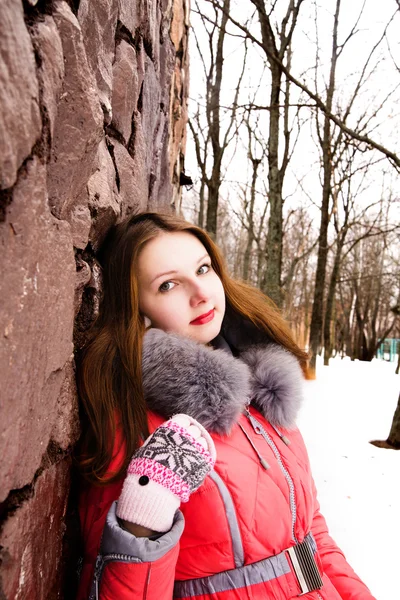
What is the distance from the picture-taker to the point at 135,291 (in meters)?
1.36

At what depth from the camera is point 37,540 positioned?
90cm

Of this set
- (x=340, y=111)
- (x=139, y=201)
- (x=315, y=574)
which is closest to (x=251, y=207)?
(x=340, y=111)

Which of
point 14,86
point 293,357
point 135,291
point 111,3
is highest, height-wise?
point 111,3

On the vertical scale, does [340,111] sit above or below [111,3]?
above

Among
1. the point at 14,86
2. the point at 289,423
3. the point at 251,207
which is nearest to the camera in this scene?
the point at 14,86

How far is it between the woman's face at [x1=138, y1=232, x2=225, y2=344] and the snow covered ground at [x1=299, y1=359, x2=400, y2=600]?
734mm

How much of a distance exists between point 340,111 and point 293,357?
9533 millimetres

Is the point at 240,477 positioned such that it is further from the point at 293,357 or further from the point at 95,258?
the point at 95,258

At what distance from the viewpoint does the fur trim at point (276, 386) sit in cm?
150

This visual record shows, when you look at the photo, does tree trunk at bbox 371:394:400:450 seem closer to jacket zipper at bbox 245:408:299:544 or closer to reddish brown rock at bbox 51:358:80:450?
jacket zipper at bbox 245:408:299:544

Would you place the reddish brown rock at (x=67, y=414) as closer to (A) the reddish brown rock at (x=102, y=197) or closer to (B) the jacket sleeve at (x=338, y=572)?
(A) the reddish brown rock at (x=102, y=197)

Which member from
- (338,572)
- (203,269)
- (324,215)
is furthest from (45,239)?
(324,215)

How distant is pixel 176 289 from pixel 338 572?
1.13 metres

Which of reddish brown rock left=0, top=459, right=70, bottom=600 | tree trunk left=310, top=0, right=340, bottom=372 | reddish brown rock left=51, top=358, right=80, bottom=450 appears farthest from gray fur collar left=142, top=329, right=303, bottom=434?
tree trunk left=310, top=0, right=340, bottom=372
